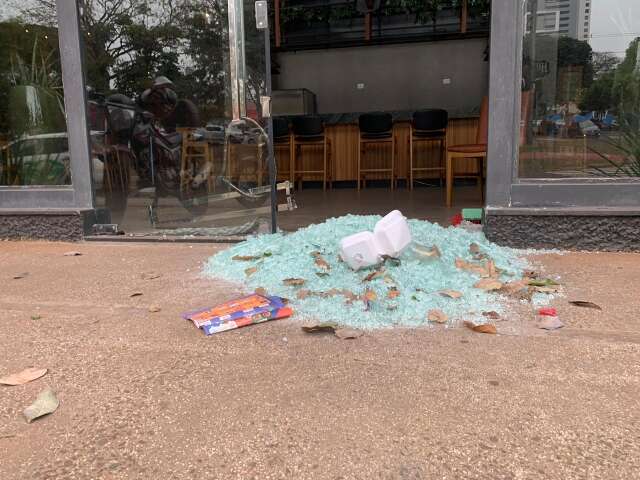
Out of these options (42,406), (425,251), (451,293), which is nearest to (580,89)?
(425,251)

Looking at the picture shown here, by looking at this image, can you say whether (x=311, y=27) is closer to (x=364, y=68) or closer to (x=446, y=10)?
(x=364, y=68)

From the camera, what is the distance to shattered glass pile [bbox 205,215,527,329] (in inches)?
108

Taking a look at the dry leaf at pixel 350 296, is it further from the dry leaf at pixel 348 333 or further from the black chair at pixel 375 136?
the black chair at pixel 375 136

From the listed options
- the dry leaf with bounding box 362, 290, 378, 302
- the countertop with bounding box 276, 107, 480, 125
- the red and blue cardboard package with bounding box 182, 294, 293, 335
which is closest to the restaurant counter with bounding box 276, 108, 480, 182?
the countertop with bounding box 276, 107, 480, 125

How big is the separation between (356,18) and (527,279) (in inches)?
381

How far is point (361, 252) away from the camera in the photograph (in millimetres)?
A: 3141

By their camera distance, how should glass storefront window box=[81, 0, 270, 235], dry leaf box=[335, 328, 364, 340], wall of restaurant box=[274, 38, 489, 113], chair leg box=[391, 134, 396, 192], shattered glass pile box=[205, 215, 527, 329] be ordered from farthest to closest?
wall of restaurant box=[274, 38, 489, 113] < chair leg box=[391, 134, 396, 192] < glass storefront window box=[81, 0, 270, 235] < shattered glass pile box=[205, 215, 527, 329] < dry leaf box=[335, 328, 364, 340]

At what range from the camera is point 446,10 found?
1109 cm

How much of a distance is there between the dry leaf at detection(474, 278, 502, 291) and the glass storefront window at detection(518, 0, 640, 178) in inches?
46.9

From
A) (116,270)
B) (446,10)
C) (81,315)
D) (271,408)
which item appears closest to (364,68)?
(446,10)

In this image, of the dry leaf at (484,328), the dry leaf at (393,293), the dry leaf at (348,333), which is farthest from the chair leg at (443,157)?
the dry leaf at (348,333)

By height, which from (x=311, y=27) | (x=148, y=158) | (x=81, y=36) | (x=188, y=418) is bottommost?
(x=188, y=418)

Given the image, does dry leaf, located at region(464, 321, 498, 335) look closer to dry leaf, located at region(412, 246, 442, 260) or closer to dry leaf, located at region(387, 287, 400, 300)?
dry leaf, located at region(387, 287, 400, 300)

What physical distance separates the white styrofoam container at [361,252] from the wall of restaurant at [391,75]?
28.9ft
